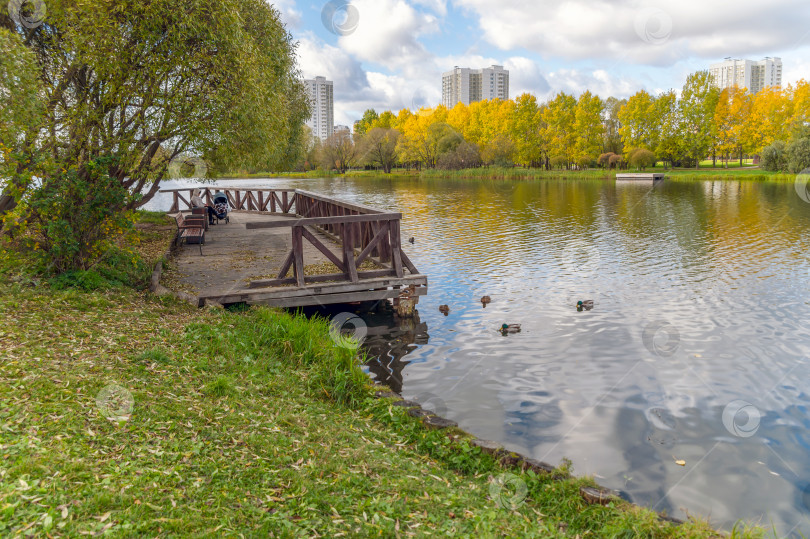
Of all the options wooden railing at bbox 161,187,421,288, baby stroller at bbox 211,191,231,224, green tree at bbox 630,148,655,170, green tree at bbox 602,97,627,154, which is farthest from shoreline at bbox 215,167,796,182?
wooden railing at bbox 161,187,421,288

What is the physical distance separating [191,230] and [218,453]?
13944 mm

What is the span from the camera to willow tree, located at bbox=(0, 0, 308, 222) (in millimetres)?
10945

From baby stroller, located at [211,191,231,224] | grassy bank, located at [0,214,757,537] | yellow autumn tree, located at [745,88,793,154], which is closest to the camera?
grassy bank, located at [0,214,757,537]

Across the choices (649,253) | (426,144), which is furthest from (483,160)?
(649,253)

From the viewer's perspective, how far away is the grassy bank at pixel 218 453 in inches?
171

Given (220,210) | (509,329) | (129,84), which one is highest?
(129,84)

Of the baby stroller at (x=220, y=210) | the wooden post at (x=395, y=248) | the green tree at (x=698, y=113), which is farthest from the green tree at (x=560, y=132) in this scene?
the wooden post at (x=395, y=248)

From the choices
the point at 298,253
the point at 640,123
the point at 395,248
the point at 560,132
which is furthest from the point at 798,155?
the point at 298,253

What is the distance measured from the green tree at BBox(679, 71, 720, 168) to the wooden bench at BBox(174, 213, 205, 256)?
253ft

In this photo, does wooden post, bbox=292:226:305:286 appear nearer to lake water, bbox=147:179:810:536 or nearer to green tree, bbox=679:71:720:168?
lake water, bbox=147:179:810:536

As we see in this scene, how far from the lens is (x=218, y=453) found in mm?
5418

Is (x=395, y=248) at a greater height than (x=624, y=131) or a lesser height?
lesser

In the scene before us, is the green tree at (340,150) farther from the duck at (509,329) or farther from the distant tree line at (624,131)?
the duck at (509,329)

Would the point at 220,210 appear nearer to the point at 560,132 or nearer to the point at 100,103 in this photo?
the point at 100,103
